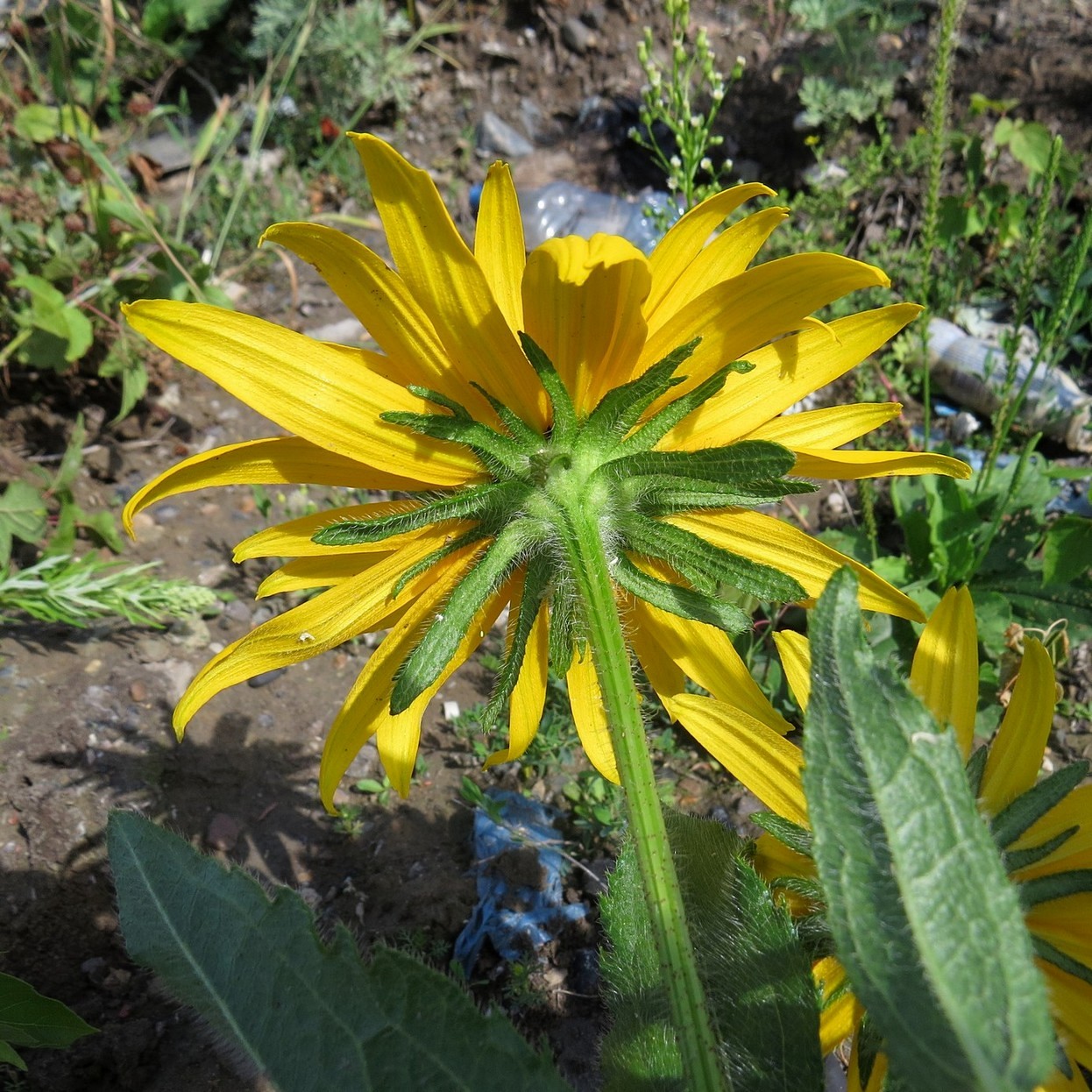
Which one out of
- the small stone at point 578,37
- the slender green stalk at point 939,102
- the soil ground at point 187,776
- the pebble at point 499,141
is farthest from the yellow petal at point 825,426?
the small stone at point 578,37

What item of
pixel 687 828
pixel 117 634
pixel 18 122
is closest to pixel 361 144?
pixel 687 828

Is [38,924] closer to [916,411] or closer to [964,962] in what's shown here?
[964,962]

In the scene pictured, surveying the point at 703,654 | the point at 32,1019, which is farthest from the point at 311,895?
the point at 703,654

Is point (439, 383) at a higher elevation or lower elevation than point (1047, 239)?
lower

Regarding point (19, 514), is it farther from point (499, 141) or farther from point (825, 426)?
point (499, 141)

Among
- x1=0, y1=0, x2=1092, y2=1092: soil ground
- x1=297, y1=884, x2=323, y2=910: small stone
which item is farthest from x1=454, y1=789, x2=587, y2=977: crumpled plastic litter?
x1=297, y1=884, x2=323, y2=910: small stone

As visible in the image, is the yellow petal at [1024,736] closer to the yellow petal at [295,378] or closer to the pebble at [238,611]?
the yellow petal at [295,378]
